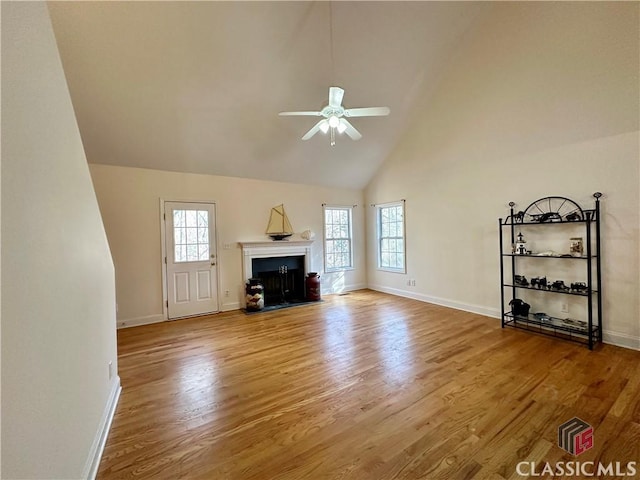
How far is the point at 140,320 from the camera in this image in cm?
464

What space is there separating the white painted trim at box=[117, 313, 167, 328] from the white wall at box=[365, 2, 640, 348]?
190 inches

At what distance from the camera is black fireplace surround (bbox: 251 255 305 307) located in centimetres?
583

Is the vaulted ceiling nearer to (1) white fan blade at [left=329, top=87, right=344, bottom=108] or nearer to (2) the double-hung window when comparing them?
(1) white fan blade at [left=329, top=87, right=344, bottom=108]

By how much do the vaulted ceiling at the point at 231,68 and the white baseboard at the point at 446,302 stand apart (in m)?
3.34

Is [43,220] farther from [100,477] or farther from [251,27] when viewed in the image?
[251,27]

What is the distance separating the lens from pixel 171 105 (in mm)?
3908

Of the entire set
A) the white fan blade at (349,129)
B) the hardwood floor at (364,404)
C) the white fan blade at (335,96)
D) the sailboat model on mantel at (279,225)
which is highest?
the white fan blade at (335,96)

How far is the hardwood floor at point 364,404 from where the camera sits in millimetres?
1752

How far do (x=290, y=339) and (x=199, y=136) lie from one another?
3369mm

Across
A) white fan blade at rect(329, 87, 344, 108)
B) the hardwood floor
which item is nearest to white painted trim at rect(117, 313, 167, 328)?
the hardwood floor

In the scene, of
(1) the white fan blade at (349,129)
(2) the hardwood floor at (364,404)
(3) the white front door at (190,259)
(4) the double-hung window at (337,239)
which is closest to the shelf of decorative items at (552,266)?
(2) the hardwood floor at (364,404)

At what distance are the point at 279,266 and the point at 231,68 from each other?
11.9ft

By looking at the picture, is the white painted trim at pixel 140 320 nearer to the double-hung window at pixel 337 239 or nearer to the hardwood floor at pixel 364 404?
the hardwood floor at pixel 364 404

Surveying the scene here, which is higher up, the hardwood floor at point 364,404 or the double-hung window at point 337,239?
the double-hung window at point 337,239
